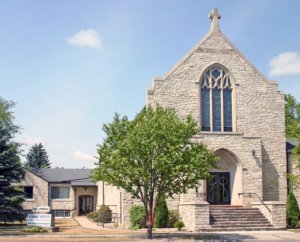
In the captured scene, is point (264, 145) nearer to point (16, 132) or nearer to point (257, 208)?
point (257, 208)

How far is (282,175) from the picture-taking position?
33125 mm

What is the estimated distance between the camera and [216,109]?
3275 cm

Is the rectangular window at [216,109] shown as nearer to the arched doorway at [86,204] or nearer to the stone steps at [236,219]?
the stone steps at [236,219]

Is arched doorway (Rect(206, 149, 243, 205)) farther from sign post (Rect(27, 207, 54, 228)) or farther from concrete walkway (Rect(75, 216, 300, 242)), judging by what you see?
sign post (Rect(27, 207, 54, 228))

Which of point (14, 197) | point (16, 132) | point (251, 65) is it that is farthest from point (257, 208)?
point (16, 132)

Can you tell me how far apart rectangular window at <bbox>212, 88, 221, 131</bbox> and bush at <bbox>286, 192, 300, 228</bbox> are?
21.4ft

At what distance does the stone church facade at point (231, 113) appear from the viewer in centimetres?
3153

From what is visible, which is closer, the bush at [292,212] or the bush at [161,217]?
the bush at [161,217]

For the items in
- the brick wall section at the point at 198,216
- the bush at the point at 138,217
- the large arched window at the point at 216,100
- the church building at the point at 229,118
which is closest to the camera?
the brick wall section at the point at 198,216

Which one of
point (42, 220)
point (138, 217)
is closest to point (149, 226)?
point (138, 217)

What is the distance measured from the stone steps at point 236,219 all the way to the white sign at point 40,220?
30.3 ft

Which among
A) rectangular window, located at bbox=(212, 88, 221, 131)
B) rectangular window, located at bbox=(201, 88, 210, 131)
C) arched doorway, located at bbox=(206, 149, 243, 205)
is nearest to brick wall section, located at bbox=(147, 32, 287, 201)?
rectangular window, located at bbox=(201, 88, 210, 131)

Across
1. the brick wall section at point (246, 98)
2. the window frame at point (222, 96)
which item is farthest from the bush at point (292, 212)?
the window frame at point (222, 96)

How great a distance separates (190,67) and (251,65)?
178 inches
